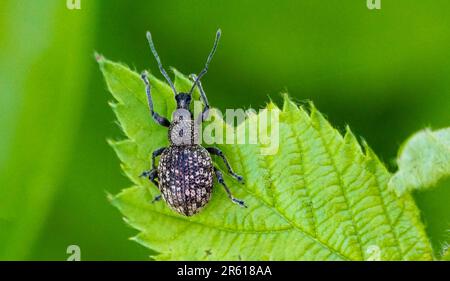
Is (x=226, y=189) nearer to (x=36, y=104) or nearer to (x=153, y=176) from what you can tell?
(x=153, y=176)

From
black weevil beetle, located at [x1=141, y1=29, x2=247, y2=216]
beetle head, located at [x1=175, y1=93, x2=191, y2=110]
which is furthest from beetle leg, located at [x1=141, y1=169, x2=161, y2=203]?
beetle head, located at [x1=175, y1=93, x2=191, y2=110]

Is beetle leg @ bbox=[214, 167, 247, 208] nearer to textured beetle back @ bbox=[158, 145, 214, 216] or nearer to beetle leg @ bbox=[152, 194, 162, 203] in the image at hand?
textured beetle back @ bbox=[158, 145, 214, 216]

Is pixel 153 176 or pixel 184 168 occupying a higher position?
pixel 184 168

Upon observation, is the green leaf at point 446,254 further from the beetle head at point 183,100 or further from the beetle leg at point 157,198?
the beetle head at point 183,100

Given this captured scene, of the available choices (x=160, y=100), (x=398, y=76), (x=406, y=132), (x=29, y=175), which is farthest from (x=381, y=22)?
(x=29, y=175)

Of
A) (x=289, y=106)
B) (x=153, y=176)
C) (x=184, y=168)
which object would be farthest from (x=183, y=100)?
(x=289, y=106)
